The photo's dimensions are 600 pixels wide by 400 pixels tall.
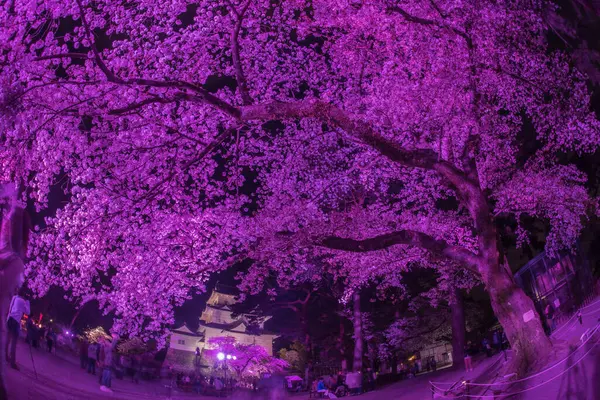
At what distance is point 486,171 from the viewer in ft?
47.7

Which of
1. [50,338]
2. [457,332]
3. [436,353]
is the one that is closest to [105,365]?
[50,338]

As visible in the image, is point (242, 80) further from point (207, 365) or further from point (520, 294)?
point (207, 365)

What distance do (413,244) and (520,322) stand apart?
3004 mm

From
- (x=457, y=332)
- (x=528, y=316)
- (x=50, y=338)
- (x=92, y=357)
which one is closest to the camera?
(x=528, y=316)

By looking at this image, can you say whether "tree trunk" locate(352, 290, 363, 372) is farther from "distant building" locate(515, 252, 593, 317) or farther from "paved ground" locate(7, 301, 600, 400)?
"paved ground" locate(7, 301, 600, 400)

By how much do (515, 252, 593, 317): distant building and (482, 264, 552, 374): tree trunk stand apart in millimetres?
7984

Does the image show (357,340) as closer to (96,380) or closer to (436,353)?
(96,380)

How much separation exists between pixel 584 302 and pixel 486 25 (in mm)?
11896

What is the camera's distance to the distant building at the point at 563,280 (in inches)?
659

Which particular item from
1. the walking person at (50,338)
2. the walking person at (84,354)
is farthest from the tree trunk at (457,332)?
the walking person at (50,338)

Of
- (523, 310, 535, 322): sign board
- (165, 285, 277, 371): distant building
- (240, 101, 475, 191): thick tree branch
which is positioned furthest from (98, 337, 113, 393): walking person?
(165, 285, 277, 371): distant building

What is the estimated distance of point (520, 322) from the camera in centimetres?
1005

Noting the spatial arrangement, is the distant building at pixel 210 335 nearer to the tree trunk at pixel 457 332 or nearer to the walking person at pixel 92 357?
the tree trunk at pixel 457 332

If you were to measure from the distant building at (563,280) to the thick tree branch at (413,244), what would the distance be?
792cm
